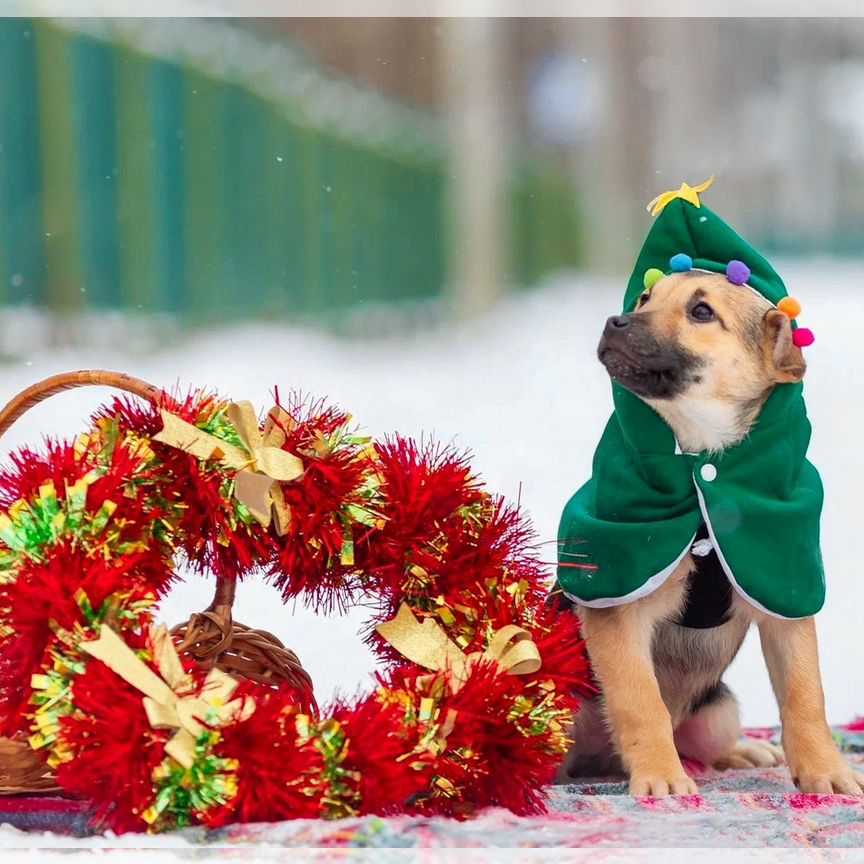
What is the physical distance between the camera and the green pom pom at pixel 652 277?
1.80 m

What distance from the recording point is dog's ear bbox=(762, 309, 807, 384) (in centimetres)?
166

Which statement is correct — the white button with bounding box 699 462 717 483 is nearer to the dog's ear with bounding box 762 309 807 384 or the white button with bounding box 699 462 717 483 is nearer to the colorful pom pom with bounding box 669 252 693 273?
the dog's ear with bounding box 762 309 807 384

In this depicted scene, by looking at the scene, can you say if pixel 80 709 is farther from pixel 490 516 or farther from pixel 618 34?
pixel 618 34

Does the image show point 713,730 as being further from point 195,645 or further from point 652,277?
point 195,645

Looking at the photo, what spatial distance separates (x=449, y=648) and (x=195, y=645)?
34 cm

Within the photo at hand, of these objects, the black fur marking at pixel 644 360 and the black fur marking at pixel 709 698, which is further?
the black fur marking at pixel 709 698

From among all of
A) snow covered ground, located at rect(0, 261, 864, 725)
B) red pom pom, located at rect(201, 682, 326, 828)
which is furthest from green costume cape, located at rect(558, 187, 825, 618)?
snow covered ground, located at rect(0, 261, 864, 725)

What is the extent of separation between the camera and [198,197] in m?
3.13

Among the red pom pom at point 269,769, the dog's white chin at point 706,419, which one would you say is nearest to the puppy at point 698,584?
the dog's white chin at point 706,419

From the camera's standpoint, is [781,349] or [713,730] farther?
[713,730]

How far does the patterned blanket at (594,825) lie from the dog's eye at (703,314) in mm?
659

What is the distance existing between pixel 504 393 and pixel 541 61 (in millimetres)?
887

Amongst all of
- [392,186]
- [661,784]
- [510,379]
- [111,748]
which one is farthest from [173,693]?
[392,186]

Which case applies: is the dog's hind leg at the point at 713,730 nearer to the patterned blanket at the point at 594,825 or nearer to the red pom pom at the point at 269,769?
the patterned blanket at the point at 594,825
